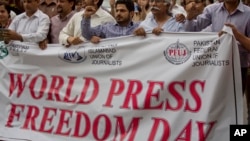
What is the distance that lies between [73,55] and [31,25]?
95 cm

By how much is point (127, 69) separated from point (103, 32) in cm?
69

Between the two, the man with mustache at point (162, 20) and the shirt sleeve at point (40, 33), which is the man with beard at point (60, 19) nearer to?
the shirt sleeve at point (40, 33)

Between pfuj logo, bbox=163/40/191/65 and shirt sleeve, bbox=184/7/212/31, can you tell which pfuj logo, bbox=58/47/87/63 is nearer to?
pfuj logo, bbox=163/40/191/65

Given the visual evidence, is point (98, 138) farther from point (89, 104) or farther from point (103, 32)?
point (103, 32)

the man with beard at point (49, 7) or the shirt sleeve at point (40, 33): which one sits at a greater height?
the man with beard at point (49, 7)

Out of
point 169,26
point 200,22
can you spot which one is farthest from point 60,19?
point 200,22

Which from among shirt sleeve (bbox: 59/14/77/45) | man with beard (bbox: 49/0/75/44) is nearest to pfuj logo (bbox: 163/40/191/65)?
A: shirt sleeve (bbox: 59/14/77/45)

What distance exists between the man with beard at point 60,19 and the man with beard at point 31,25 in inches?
4.5

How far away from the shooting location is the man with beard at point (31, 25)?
5520mm

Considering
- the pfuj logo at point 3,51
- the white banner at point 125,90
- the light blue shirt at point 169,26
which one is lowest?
the white banner at point 125,90

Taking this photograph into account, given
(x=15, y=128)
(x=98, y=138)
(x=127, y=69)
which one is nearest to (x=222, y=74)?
(x=127, y=69)

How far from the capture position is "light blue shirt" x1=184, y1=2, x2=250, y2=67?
4648 millimetres

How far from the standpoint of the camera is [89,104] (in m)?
4.94

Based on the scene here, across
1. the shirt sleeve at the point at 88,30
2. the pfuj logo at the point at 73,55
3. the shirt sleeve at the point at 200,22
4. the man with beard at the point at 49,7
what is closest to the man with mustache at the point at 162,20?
the shirt sleeve at the point at 200,22
